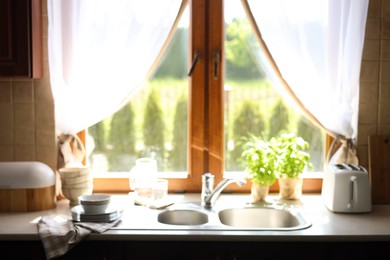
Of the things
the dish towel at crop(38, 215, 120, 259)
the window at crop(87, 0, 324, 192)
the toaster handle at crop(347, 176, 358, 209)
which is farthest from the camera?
the window at crop(87, 0, 324, 192)

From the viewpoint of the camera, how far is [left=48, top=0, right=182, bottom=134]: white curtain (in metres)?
2.33

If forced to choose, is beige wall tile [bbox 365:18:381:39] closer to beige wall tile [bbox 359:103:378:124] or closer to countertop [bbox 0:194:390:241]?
beige wall tile [bbox 359:103:378:124]

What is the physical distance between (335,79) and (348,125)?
23 centimetres

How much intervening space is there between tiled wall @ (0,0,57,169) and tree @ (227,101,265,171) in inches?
34.9

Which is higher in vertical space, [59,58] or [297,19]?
[297,19]

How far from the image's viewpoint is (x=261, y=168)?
2383mm

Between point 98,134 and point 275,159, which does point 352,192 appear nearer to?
point 275,159

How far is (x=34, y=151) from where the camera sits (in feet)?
7.97

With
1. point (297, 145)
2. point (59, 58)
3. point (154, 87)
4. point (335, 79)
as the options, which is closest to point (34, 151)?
point (59, 58)

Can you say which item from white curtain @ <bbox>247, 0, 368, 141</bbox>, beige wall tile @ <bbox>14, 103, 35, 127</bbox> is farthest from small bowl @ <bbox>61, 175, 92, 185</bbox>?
white curtain @ <bbox>247, 0, 368, 141</bbox>

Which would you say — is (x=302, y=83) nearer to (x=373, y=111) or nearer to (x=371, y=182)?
(x=373, y=111)

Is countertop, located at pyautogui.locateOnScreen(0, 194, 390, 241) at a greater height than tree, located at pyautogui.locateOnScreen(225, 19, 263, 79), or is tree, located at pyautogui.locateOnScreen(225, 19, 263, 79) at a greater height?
tree, located at pyautogui.locateOnScreen(225, 19, 263, 79)

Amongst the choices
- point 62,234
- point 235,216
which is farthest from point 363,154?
point 62,234

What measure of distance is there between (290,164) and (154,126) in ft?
2.28
